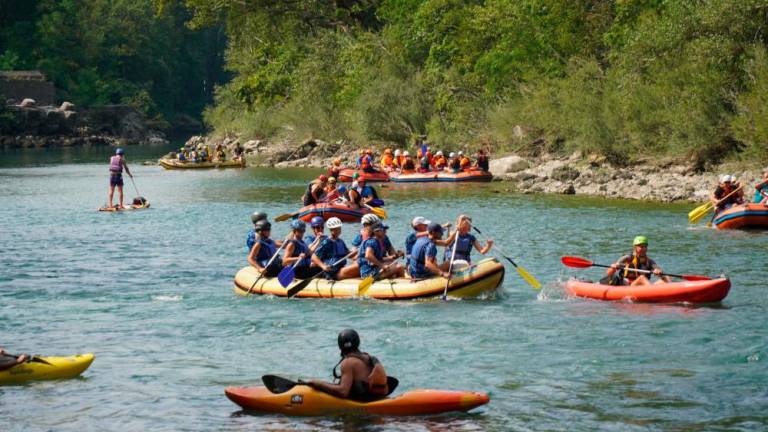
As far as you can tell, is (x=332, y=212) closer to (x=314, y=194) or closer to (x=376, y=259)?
(x=314, y=194)

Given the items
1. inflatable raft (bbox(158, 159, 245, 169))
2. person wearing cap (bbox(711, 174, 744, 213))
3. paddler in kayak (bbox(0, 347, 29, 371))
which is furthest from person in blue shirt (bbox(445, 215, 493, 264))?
inflatable raft (bbox(158, 159, 245, 169))

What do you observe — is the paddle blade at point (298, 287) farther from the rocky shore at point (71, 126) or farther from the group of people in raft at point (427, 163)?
the rocky shore at point (71, 126)

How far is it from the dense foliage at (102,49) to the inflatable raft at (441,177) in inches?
1768

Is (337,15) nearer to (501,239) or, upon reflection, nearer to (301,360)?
(501,239)

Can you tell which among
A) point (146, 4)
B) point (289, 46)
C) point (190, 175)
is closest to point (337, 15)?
point (289, 46)

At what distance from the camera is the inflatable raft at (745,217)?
24.2 m

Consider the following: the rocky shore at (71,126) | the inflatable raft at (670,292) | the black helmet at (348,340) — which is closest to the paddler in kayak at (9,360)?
the black helmet at (348,340)

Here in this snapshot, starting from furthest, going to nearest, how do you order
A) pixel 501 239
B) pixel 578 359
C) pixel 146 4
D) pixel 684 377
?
pixel 146 4 → pixel 501 239 → pixel 578 359 → pixel 684 377

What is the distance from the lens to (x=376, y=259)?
17.7m

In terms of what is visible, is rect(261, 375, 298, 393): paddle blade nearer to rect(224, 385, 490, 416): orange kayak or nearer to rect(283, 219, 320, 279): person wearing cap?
rect(224, 385, 490, 416): orange kayak

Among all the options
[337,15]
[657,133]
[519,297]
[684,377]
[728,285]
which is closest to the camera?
[684,377]

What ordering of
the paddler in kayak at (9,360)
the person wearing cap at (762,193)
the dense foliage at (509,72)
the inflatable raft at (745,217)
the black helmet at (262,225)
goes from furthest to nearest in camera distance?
the dense foliage at (509,72) → the person wearing cap at (762,193) → the inflatable raft at (745,217) → the black helmet at (262,225) → the paddler in kayak at (9,360)

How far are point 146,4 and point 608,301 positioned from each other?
285 ft

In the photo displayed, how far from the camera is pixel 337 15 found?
197 feet
